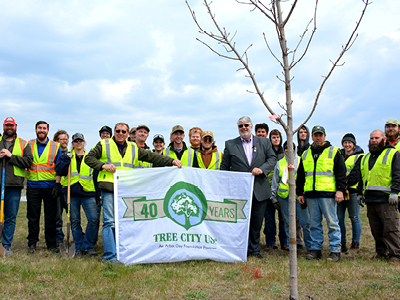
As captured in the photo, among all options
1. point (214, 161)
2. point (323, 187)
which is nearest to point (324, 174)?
point (323, 187)

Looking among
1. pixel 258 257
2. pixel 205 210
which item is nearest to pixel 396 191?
pixel 258 257

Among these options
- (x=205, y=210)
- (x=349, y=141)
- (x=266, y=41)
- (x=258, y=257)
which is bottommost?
(x=258, y=257)

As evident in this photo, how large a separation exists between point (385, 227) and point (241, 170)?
9.17 feet

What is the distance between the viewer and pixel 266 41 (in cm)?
372

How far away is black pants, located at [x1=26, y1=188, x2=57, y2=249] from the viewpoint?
7.44 metres

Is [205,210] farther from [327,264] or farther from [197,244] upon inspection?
[327,264]

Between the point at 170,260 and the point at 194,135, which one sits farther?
the point at 194,135

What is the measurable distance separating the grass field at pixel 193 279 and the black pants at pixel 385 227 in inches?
16.6

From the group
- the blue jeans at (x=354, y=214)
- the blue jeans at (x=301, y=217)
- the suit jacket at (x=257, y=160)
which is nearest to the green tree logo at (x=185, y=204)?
the suit jacket at (x=257, y=160)

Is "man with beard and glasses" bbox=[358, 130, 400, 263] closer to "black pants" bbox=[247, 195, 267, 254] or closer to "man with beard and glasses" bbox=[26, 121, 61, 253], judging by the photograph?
"black pants" bbox=[247, 195, 267, 254]

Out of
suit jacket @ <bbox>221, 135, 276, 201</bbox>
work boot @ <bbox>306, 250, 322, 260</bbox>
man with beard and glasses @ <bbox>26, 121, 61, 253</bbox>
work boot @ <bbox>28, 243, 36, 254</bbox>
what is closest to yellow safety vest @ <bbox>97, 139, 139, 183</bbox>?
man with beard and glasses @ <bbox>26, 121, 61, 253</bbox>

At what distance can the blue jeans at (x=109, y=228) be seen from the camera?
241 inches

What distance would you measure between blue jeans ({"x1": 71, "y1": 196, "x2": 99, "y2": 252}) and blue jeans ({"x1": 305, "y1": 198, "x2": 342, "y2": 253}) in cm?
421

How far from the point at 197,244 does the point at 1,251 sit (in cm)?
357
